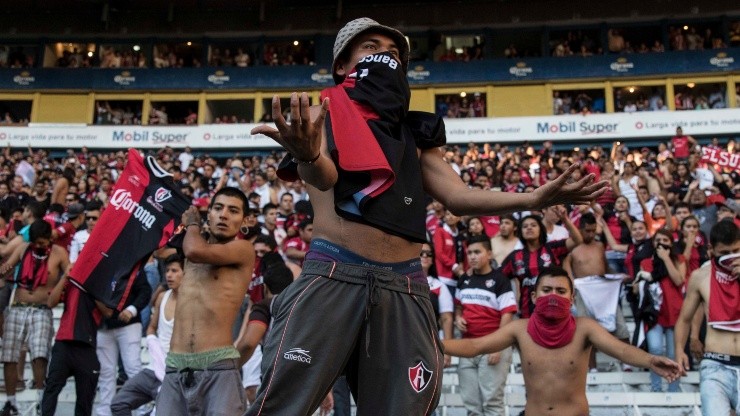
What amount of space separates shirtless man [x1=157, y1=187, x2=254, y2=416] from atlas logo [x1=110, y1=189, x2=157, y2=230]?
2.01m

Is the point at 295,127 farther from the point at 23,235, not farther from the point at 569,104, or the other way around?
the point at 569,104

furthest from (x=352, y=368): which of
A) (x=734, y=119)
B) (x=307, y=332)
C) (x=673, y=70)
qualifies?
(x=673, y=70)

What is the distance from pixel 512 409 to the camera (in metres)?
8.07

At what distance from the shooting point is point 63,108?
32469 mm

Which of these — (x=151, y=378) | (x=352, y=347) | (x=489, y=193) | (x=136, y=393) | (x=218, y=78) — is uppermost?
(x=218, y=78)

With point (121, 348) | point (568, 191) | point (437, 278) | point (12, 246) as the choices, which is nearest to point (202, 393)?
point (568, 191)

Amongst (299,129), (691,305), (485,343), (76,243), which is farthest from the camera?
(76,243)

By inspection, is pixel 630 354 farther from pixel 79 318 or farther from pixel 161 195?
pixel 79 318

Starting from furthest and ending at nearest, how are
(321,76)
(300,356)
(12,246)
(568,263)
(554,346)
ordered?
(321,76) < (568,263) < (12,246) < (554,346) < (300,356)

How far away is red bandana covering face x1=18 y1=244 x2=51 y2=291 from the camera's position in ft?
25.8

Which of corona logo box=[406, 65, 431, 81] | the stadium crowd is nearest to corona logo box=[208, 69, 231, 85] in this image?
corona logo box=[406, 65, 431, 81]

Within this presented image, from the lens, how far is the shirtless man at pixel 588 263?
8945 mm

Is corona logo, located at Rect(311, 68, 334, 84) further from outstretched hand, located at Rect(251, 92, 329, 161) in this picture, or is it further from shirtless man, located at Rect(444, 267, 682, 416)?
outstretched hand, located at Rect(251, 92, 329, 161)

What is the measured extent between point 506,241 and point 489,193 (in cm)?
758
